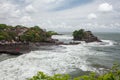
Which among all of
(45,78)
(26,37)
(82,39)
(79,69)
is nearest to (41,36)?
(26,37)

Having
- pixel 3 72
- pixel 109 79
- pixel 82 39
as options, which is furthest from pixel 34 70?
pixel 82 39

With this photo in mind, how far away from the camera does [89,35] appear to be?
13138 centimetres

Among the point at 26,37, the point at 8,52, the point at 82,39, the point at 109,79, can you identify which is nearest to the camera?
the point at 109,79

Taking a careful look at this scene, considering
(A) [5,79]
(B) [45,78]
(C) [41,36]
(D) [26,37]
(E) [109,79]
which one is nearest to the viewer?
(E) [109,79]

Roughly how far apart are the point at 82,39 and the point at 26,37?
150ft

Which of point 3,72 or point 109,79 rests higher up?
point 109,79

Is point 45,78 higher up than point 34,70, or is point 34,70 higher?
point 45,78

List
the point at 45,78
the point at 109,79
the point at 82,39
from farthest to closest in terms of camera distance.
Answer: the point at 82,39
the point at 45,78
the point at 109,79

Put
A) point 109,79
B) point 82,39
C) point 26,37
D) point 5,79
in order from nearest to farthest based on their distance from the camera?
point 109,79 < point 5,79 < point 26,37 < point 82,39

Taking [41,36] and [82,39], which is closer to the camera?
[41,36]

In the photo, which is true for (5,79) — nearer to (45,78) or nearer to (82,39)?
(45,78)

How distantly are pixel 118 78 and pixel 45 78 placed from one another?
468 centimetres

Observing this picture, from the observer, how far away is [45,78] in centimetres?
1156

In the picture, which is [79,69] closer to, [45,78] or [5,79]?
[5,79]
